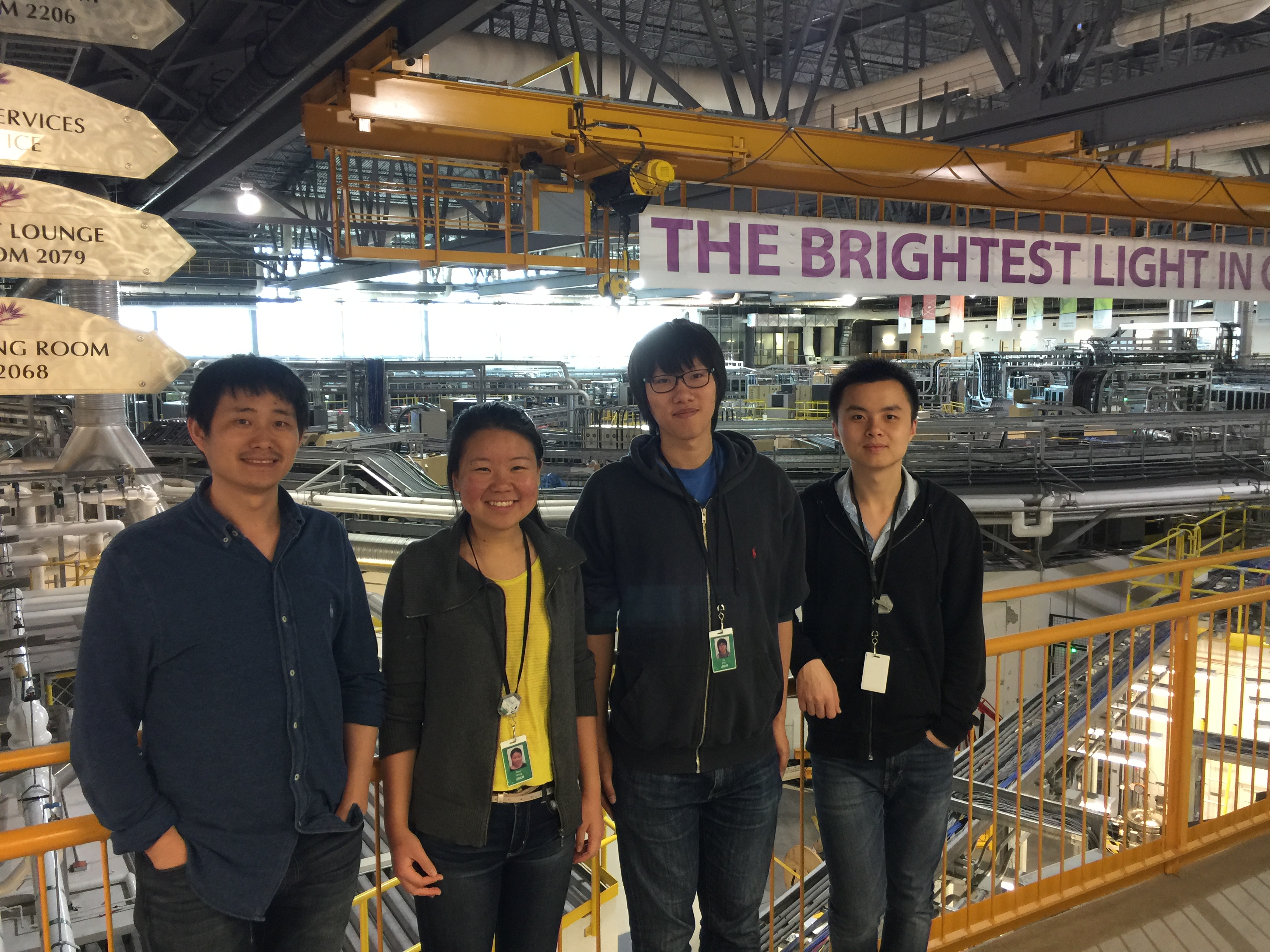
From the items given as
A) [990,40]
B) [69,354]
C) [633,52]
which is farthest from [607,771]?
[990,40]

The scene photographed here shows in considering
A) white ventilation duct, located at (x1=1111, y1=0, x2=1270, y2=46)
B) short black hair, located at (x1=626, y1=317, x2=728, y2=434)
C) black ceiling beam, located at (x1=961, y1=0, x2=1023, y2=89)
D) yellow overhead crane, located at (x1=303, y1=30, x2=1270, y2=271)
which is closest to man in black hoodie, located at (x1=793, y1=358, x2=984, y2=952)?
short black hair, located at (x1=626, y1=317, x2=728, y2=434)

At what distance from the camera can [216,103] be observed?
6980 millimetres

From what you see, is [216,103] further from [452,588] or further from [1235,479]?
[1235,479]

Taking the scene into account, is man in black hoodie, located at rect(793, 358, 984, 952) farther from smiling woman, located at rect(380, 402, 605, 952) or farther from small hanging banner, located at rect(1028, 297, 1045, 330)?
small hanging banner, located at rect(1028, 297, 1045, 330)

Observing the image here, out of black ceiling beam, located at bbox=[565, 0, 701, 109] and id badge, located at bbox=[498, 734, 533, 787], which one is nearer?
id badge, located at bbox=[498, 734, 533, 787]

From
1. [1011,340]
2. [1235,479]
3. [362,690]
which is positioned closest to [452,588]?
[362,690]

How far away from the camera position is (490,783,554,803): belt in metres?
1.86

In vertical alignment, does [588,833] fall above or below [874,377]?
below

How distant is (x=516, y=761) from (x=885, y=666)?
1.01 metres

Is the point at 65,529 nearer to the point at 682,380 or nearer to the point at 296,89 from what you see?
the point at 296,89

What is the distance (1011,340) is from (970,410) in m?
18.0

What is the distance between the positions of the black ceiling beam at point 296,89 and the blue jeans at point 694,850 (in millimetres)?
3961

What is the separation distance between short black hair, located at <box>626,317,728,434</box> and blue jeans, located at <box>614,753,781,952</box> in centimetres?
90

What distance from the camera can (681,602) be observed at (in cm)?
202
